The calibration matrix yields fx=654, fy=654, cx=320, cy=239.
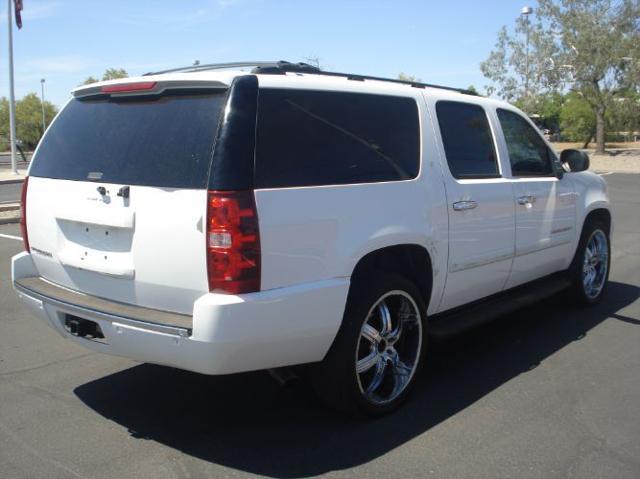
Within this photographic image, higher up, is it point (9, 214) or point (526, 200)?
point (526, 200)

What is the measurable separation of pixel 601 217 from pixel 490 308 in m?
2.36

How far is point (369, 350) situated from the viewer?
394cm

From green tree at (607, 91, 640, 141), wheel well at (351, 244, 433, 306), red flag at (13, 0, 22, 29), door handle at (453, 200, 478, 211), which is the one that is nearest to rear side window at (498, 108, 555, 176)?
door handle at (453, 200, 478, 211)

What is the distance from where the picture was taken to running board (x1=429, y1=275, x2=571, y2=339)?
446 centimetres

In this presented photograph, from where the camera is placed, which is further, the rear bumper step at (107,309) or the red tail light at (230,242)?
the rear bumper step at (107,309)

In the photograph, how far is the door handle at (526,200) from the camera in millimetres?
5120

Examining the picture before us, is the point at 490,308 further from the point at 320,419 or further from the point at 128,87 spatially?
the point at 128,87

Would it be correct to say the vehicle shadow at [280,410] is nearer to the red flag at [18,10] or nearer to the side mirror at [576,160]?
the side mirror at [576,160]

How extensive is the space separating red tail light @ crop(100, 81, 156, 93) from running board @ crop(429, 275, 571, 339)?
2334 millimetres

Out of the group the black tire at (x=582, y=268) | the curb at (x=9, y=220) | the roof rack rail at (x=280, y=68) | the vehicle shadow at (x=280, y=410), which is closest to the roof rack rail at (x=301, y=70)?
the roof rack rail at (x=280, y=68)

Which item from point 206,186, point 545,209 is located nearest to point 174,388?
point 206,186

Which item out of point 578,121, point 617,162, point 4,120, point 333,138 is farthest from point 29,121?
point 333,138

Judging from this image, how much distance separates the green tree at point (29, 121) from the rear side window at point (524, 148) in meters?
70.4

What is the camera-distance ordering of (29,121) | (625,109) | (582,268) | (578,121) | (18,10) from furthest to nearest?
1. (29,121)
2. (578,121)
3. (625,109)
4. (18,10)
5. (582,268)
